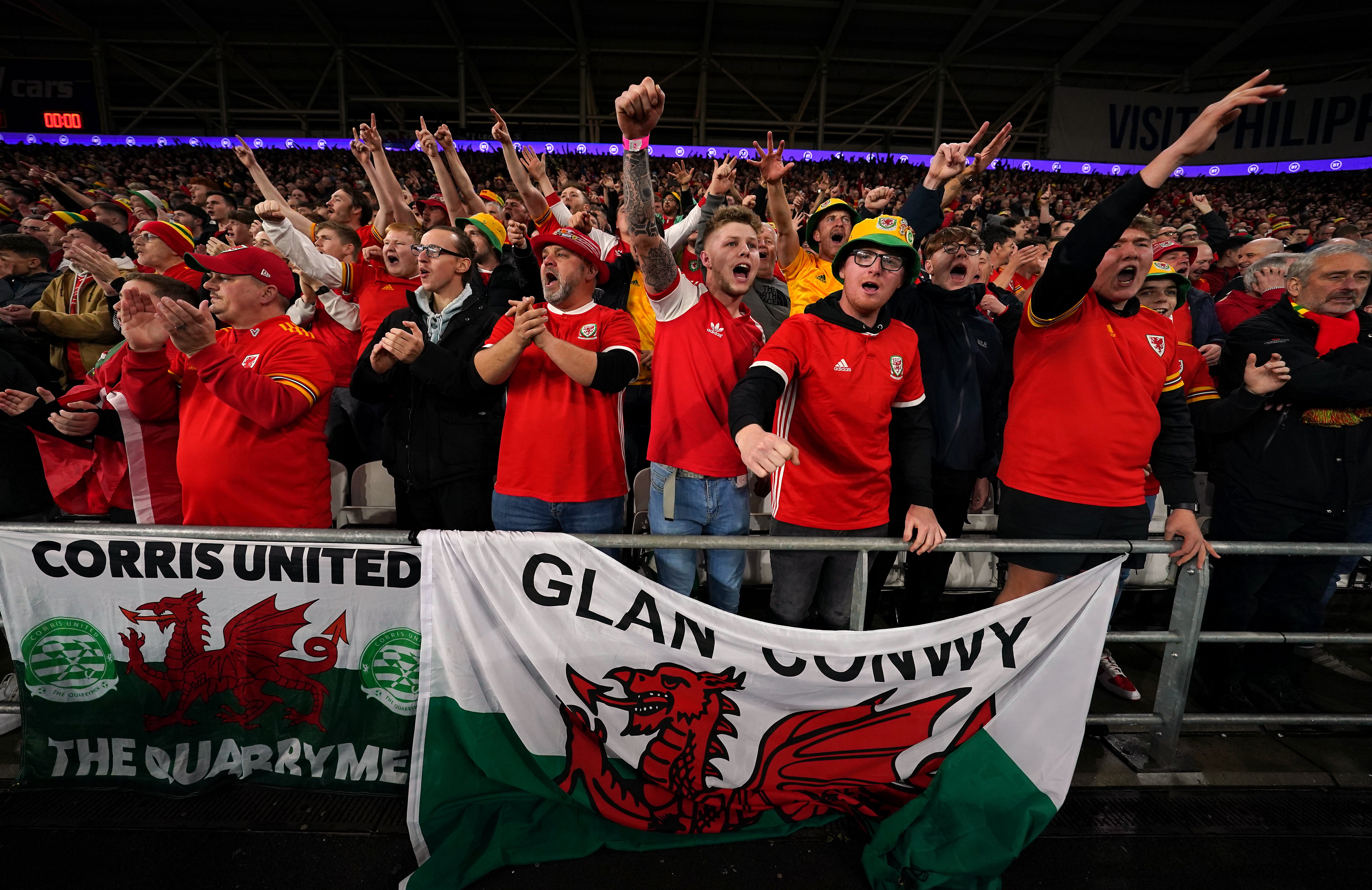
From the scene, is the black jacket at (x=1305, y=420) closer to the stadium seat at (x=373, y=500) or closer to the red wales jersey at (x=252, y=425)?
the red wales jersey at (x=252, y=425)

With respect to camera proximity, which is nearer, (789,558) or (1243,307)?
(789,558)

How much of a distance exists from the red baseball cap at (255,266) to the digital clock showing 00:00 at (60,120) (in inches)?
1169

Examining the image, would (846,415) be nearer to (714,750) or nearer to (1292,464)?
(714,750)

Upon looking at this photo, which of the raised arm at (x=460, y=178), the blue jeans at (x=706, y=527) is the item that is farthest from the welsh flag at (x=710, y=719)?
the raised arm at (x=460, y=178)

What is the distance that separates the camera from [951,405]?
3.25 metres

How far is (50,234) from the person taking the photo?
261 inches

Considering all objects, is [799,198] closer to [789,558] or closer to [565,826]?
[789,558]

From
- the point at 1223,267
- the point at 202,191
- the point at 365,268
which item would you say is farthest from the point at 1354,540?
the point at 202,191

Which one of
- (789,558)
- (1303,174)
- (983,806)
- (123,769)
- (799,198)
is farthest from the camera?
(1303,174)

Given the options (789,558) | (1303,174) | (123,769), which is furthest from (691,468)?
(1303,174)

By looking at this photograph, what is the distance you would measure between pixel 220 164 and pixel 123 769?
26510 millimetres

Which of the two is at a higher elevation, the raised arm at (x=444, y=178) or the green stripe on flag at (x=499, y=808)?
the raised arm at (x=444, y=178)

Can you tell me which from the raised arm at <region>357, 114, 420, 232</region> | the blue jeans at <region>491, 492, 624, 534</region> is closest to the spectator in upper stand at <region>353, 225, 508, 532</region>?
the blue jeans at <region>491, 492, 624, 534</region>

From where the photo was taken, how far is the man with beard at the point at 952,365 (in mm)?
3238
